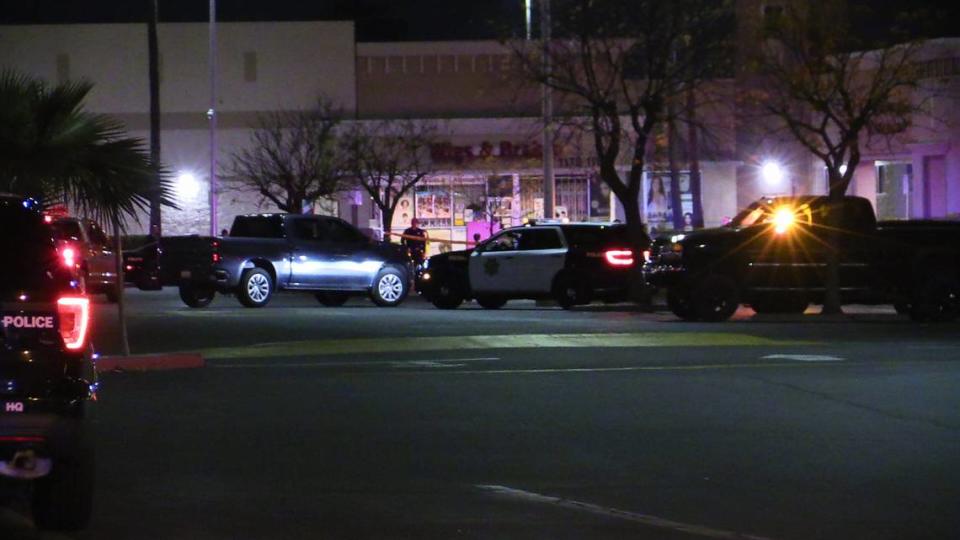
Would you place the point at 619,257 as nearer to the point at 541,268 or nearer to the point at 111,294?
the point at 541,268

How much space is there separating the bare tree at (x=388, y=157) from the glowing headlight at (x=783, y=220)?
21.5m

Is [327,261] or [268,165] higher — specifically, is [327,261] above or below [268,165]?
below

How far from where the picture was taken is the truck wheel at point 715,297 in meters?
24.2

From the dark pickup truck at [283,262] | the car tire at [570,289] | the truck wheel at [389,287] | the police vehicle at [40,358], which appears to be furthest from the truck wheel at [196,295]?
the police vehicle at [40,358]

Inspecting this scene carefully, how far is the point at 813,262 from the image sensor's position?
24531 mm

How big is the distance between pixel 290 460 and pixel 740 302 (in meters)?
14.7

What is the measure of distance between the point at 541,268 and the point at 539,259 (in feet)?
0.61

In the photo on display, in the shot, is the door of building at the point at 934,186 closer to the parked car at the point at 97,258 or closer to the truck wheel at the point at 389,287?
the truck wheel at the point at 389,287

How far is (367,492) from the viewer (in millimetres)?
10023

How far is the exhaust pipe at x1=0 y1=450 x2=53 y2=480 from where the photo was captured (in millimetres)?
7625

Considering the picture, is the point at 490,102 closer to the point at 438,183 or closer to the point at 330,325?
the point at 438,183

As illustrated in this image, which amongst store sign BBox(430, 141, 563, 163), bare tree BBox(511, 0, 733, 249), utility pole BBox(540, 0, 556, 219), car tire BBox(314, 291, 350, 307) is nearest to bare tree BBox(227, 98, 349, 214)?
store sign BBox(430, 141, 563, 163)

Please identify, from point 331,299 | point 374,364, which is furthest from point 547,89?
point 374,364

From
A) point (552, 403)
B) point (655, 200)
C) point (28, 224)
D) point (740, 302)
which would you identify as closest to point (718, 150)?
point (655, 200)
